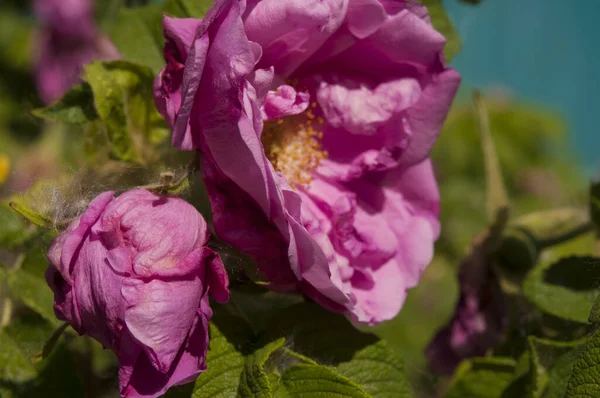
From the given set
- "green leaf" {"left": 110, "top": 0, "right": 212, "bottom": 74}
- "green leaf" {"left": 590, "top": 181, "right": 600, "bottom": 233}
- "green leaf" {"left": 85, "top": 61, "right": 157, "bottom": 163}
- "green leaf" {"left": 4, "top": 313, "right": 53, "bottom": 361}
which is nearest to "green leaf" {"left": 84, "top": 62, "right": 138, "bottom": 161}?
"green leaf" {"left": 85, "top": 61, "right": 157, "bottom": 163}

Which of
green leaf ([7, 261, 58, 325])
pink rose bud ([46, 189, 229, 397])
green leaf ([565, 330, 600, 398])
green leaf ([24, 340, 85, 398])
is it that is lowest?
green leaf ([24, 340, 85, 398])

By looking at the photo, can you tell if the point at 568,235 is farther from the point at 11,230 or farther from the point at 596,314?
the point at 11,230

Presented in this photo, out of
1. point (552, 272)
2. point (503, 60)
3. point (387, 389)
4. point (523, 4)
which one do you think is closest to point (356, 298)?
point (387, 389)

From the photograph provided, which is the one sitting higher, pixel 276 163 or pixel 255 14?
pixel 255 14

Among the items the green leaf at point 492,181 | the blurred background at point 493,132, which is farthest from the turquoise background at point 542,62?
the green leaf at point 492,181

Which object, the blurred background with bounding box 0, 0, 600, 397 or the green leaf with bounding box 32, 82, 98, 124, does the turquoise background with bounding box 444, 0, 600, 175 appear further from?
the green leaf with bounding box 32, 82, 98, 124

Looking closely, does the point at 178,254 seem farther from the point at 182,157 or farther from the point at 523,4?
the point at 523,4

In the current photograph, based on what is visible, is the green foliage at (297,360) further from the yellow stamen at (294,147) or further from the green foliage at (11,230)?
the green foliage at (11,230)
